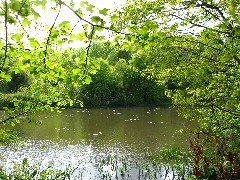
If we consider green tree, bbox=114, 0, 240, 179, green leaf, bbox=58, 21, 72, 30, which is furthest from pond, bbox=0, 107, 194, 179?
green leaf, bbox=58, 21, 72, 30

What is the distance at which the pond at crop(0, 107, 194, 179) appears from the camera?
17203 mm

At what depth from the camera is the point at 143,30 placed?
133 inches

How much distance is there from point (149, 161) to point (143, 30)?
50.7 ft

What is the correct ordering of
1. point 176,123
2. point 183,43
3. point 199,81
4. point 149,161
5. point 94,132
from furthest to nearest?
point 176,123 → point 94,132 → point 149,161 → point 183,43 → point 199,81

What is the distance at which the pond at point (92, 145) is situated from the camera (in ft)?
56.4

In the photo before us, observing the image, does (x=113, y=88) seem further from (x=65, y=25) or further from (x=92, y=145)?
(x=65, y=25)

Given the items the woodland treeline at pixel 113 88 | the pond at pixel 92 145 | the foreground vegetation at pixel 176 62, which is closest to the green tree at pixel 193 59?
the foreground vegetation at pixel 176 62

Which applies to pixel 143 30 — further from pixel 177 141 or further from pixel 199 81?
pixel 177 141

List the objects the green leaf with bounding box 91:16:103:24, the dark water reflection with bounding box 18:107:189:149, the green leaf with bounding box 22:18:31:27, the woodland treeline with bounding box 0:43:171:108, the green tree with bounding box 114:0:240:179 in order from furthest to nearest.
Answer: the woodland treeline with bounding box 0:43:171:108 → the dark water reflection with bounding box 18:107:189:149 → the green tree with bounding box 114:0:240:179 → the green leaf with bounding box 22:18:31:27 → the green leaf with bounding box 91:16:103:24

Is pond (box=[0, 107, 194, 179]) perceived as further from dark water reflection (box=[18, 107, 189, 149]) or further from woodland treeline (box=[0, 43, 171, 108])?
woodland treeline (box=[0, 43, 171, 108])

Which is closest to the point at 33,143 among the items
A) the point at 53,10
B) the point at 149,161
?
the point at 149,161

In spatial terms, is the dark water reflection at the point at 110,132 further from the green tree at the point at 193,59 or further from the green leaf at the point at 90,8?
the green leaf at the point at 90,8

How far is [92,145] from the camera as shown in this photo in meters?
23.3

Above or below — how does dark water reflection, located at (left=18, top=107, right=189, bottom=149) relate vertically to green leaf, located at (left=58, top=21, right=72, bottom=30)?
below
